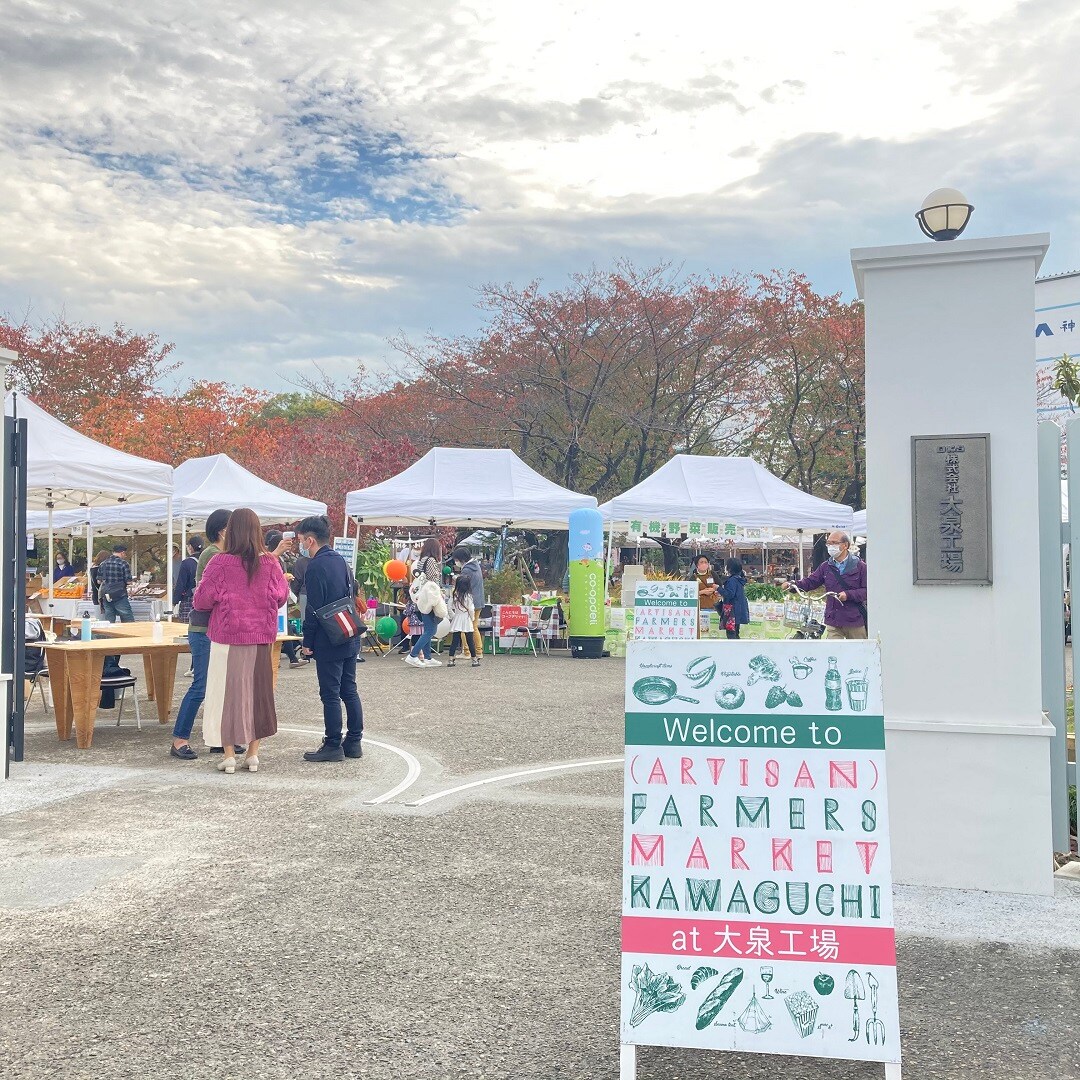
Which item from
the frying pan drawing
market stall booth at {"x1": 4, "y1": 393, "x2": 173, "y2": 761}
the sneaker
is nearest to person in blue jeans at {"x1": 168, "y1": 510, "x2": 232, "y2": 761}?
the sneaker

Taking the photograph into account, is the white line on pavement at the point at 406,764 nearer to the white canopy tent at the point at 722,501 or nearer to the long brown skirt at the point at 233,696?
the long brown skirt at the point at 233,696

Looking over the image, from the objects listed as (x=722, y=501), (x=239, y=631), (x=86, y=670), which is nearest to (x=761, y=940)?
(x=239, y=631)

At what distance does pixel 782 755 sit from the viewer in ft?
9.70

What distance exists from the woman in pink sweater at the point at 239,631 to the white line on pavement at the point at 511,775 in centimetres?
154

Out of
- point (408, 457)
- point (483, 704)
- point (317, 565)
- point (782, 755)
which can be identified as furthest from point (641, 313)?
point (782, 755)

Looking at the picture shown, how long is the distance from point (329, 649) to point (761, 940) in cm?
503

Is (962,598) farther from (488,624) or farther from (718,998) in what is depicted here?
(488,624)

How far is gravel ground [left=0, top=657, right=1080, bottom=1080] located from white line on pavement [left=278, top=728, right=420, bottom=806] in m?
0.10

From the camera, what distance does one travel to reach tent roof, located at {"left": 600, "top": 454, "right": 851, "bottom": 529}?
16.7 meters

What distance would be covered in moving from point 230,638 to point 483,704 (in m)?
3.92

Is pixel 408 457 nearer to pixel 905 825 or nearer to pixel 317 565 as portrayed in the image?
pixel 317 565

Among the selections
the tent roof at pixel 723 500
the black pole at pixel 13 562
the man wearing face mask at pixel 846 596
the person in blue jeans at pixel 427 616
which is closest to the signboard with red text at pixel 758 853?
the black pole at pixel 13 562

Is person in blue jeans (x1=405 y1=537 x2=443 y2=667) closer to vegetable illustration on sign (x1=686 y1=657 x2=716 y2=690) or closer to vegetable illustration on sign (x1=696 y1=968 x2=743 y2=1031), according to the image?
vegetable illustration on sign (x1=686 y1=657 x2=716 y2=690)

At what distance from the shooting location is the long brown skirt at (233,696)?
6977 millimetres
